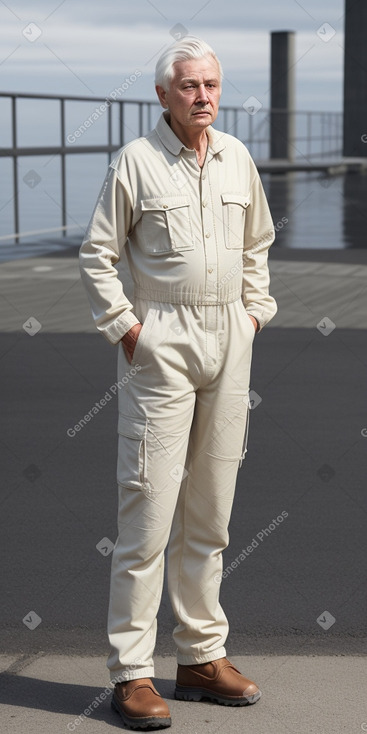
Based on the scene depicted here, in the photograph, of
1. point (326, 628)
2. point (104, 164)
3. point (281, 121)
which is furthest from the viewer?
point (281, 121)

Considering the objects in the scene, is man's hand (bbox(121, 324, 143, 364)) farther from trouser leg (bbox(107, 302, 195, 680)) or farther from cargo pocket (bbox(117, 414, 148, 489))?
cargo pocket (bbox(117, 414, 148, 489))

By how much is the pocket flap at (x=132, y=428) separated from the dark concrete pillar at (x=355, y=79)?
102ft

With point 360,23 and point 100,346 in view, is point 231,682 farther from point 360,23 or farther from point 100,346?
point 360,23

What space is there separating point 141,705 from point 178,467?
62 centimetres


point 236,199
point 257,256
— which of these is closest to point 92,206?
point 257,256

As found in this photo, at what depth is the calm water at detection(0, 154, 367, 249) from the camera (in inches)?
547

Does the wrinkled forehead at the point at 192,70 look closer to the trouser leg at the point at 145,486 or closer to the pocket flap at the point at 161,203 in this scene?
the pocket flap at the point at 161,203

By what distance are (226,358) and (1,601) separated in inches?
55.4

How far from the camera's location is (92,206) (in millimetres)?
15805

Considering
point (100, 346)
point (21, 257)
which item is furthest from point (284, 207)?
point (100, 346)

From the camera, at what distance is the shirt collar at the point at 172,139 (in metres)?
3.07

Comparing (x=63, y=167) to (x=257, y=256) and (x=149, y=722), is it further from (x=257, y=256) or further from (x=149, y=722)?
(x=149, y=722)

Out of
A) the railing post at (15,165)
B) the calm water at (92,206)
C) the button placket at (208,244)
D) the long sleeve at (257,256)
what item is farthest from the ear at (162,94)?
the calm water at (92,206)

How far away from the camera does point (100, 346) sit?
8336 mm
